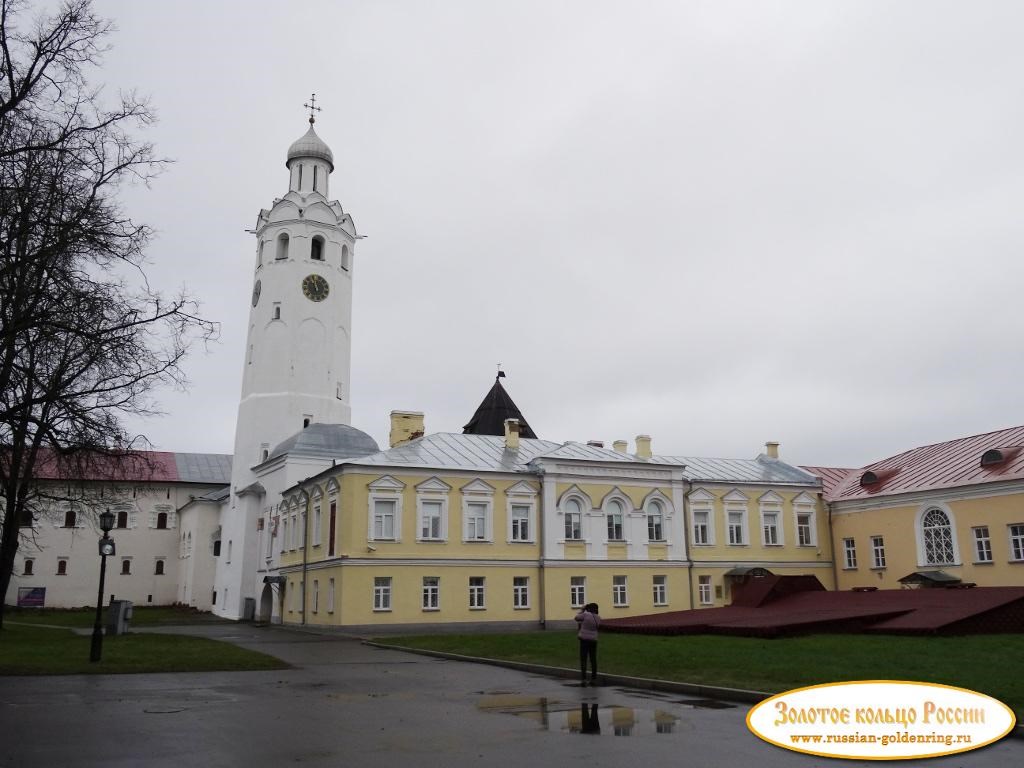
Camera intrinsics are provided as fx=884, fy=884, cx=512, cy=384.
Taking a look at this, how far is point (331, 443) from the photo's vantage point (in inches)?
1825

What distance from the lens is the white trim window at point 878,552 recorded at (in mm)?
40503

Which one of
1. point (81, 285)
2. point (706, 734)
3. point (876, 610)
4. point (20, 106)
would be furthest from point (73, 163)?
point (876, 610)

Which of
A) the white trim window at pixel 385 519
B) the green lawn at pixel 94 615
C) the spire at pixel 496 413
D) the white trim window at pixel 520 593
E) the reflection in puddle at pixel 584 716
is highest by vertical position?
the spire at pixel 496 413

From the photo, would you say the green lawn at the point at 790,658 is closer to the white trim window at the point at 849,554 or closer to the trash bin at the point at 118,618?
the trash bin at the point at 118,618

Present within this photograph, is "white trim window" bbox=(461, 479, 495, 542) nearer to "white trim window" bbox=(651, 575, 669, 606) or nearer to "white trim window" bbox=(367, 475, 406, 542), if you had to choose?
"white trim window" bbox=(367, 475, 406, 542)

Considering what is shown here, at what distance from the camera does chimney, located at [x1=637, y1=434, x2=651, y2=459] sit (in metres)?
43.8

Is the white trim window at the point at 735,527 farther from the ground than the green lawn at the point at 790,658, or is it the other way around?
the white trim window at the point at 735,527

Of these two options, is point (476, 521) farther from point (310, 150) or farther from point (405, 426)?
point (310, 150)

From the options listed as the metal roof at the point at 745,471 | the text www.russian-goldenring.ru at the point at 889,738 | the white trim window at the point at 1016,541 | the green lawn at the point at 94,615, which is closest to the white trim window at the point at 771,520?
the metal roof at the point at 745,471

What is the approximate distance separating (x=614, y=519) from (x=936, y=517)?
13.6 m

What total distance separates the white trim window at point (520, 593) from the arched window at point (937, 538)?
17.0m

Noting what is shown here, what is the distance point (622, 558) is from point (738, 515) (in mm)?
7198

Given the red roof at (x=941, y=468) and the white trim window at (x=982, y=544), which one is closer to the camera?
the white trim window at (x=982, y=544)

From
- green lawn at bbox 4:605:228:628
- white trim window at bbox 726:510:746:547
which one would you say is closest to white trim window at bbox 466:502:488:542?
white trim window at bbox 726:510:746:547
